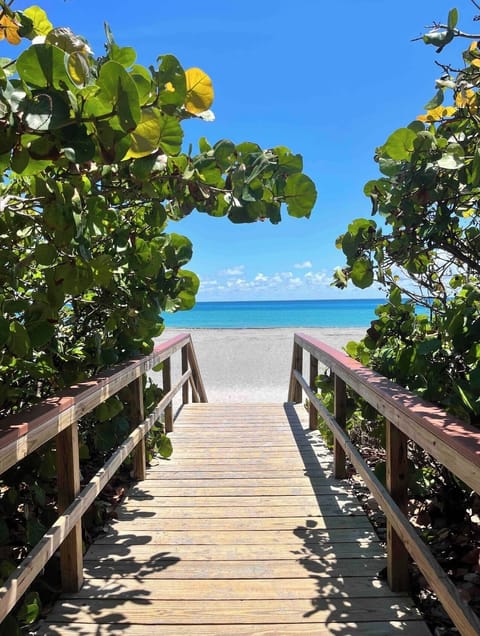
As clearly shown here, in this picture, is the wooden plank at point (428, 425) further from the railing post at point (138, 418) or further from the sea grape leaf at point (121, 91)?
the railing post at point (138, 418)

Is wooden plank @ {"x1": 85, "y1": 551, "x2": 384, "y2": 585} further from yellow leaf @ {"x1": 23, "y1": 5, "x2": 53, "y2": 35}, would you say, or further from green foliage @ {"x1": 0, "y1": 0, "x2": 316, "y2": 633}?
yellow leaf @ {"x1": 23, "y1": 5, "x2": 53, "y2": 35}

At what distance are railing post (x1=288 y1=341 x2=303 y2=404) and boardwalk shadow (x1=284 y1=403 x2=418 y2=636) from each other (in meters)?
2.24

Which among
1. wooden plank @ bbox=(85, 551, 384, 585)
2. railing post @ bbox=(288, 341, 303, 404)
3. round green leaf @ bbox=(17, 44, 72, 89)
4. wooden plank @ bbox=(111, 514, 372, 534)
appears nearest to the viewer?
round green leaf @ bbox=(17, 44, 72, 89)

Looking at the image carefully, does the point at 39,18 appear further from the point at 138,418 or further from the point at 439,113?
the point at 138,418

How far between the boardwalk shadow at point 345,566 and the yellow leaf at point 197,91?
Result: 159 cm

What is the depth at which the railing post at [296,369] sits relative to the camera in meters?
5.13

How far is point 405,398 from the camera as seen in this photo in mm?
1695

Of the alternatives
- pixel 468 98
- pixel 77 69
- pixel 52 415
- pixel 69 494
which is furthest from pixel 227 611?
pixel 468 98

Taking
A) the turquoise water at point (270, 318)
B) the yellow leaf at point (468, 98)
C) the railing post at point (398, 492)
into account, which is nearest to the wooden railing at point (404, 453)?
the railing post at point (398, 492)

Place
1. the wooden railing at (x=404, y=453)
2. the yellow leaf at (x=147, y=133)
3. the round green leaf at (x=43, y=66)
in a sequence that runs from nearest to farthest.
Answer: the round green leaf at (x=43, y=66), the yellow leaf at (x=147, y=133), the wooden railing at (x=404, y=453)

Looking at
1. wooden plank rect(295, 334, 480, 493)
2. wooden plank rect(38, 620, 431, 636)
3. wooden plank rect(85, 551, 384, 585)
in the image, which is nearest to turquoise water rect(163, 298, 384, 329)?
wooden plank rect(85, 551, 384, 585)

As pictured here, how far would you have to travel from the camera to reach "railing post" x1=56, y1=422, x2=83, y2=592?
1724 mm

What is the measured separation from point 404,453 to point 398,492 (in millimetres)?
142

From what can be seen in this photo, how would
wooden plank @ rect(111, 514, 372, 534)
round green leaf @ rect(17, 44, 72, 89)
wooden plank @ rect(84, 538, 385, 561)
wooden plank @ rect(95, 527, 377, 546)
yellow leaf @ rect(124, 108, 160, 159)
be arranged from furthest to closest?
wooden plank @ rect(111, 514, 372, 534), wooden plank @ rect(95, 527, 377, 546), wooden plank @ rect(84, 538, 385, 561), yellow leaf @ rect(124, 108, 160, 159), round green leaf @ rect(17, 44, 72, 89)
